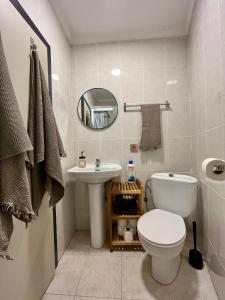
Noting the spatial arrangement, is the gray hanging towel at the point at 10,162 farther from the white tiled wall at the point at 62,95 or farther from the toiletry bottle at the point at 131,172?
the toiletry bottle at the point at 131,172

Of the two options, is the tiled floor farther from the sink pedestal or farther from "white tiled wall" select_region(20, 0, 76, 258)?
"white tiled wall" select_region(20, 0, 76, 258)

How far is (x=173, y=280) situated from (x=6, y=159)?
1459 mm

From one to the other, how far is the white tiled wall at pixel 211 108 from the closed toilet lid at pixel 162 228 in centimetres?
26

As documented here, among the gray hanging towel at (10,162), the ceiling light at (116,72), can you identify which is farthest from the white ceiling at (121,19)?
the gray hanging towel at (10,162)

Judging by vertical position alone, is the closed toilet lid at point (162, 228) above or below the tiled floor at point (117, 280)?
above

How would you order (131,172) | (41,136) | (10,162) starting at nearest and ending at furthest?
(10,162), (41,136), (131,172)

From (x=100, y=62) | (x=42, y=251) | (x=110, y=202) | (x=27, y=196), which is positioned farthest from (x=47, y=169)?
(x=100, y=62)

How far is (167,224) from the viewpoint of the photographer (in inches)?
52.9

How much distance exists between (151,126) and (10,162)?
1544 mm

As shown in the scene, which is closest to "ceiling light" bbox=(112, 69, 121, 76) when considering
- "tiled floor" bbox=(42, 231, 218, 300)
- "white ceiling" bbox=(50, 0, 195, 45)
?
"white ceiling" bbox=(50, 0, 195, 45)

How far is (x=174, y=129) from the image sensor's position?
6.45 feet

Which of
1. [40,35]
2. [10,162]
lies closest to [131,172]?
[10,162]

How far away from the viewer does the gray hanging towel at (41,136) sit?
3.26ft

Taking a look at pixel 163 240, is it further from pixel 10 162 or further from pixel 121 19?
pixel 121 19
